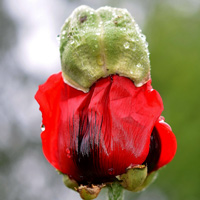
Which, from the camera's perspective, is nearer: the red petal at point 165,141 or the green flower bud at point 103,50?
the green flower bud at point 103,50

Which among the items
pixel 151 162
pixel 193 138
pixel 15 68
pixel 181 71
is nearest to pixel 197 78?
pixel 181 71

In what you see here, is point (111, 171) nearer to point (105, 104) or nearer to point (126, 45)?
point (105, 104)

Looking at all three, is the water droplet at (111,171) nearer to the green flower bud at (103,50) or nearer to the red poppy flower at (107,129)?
the red poppy flower at (107,129)

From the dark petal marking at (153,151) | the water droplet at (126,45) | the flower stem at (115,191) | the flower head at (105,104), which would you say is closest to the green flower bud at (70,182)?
the flower head at (105,104)

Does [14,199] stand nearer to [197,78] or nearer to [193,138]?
[193,138]

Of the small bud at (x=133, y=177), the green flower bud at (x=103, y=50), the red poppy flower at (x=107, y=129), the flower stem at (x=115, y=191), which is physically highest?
the green flower bud at (x=103, y=50)

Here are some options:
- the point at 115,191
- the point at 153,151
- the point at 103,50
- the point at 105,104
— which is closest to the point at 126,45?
the point at 103,50

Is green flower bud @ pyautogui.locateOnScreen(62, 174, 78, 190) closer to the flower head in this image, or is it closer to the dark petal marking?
the flower head
